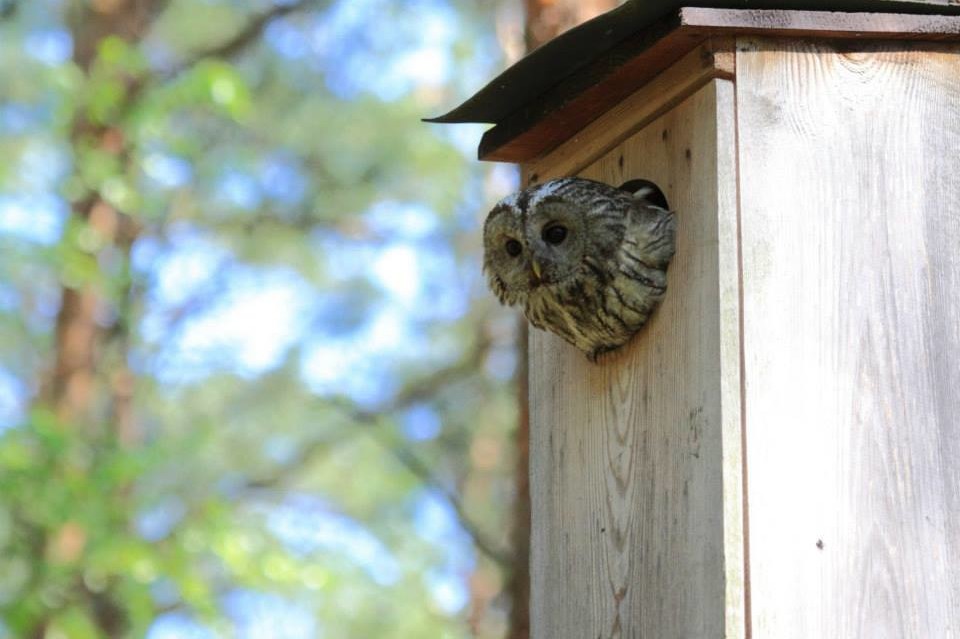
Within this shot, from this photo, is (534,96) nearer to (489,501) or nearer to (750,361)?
(750,361)

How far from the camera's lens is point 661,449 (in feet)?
7.81

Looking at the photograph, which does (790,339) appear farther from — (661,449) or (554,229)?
(554,229)

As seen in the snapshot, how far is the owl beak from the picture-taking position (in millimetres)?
2500

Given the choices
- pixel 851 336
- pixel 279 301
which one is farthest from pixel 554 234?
pixel 279 301

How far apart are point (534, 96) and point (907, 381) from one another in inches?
41.6

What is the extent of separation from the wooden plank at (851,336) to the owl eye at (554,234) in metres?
0.39

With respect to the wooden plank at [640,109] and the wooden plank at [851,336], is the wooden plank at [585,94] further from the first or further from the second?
the wooden plank at [851,336]

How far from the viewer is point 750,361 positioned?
2186 mm

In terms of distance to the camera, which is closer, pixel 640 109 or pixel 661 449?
pixel 661 449

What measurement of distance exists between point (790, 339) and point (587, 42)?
746 mm

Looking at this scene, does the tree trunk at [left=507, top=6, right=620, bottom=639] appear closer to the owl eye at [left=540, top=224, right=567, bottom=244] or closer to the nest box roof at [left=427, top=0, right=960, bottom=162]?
the nest box roof at [left=427, top=0, right=960, bottom=162]

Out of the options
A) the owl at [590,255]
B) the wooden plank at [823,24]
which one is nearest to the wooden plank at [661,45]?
the wooden plank at [823,24]

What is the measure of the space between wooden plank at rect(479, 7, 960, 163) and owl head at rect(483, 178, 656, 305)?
0.23 meters

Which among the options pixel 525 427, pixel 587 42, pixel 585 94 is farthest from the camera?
pixel 525 427
